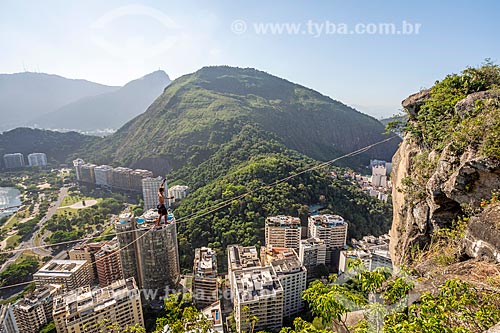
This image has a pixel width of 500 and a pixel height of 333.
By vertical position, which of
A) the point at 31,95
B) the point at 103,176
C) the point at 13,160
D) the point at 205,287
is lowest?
the point at 205,287

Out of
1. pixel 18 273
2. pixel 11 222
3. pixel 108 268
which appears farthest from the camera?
pixel 11 222

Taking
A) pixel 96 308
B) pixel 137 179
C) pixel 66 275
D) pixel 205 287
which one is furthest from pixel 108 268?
pixel 137 179

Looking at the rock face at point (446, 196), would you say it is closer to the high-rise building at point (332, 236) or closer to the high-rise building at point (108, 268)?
the high-rise building at point (332, 236)

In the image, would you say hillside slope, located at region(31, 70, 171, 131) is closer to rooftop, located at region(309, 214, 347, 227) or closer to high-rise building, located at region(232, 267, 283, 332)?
rooftop, located at region(309, 214, 347, 227)

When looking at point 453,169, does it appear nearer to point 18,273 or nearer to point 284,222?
point 284,222

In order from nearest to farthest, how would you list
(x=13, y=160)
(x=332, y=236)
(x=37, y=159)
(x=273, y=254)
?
(x=273, y=254)
(x=332, y=236)
(x=13, y=160)
(x=37, y=159)

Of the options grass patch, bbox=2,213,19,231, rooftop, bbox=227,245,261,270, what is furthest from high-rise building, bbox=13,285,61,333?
grass patch, bbox=2,213,19,231

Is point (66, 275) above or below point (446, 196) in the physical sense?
below

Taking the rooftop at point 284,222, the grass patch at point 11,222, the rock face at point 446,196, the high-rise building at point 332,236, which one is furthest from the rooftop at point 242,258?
the grass patch at point 11,222

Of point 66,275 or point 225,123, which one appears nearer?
point 66,275
